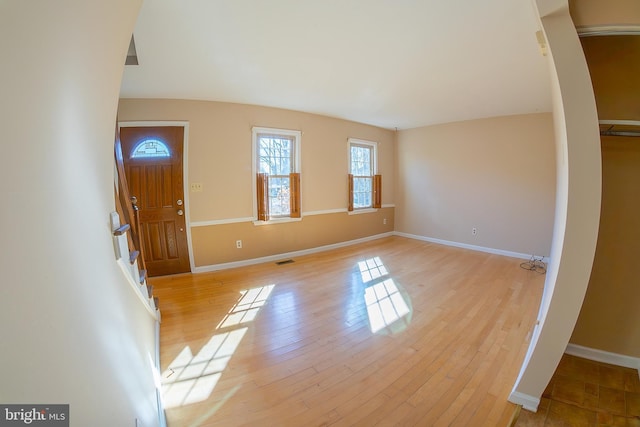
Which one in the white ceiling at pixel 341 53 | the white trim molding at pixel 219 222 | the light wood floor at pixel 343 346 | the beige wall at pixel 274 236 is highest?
the white ceiling at pixel 341 53

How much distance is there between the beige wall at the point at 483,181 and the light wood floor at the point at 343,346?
3.74 feet

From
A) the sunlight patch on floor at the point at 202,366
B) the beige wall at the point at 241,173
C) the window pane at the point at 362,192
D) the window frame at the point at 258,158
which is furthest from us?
the window pane at the point at 362,192

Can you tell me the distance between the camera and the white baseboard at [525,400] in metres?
1.47

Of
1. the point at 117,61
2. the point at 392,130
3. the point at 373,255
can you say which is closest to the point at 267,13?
the point at 117,61

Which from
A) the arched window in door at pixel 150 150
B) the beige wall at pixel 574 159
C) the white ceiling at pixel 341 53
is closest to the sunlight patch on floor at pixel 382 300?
the beige wall at pixel 574 159

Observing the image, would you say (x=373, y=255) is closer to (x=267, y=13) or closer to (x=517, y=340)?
(x=517, y=340)

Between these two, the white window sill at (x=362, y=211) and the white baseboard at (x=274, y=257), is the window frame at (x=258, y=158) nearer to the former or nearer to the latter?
the white baseboard at (x=274, y=257)

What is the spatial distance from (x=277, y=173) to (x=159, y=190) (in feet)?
5.75

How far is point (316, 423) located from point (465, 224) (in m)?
4.72

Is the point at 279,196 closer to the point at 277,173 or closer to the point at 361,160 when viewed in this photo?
the point at 277,173

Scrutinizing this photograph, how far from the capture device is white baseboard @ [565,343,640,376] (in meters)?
1.74

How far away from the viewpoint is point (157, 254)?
3523 millimetres

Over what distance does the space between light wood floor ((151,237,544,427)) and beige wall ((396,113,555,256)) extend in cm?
114

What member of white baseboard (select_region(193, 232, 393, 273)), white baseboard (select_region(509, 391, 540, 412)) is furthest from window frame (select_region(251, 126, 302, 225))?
white baseboard (select_region(509, 391, 540, 412))
